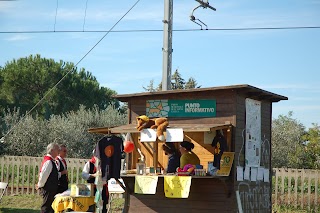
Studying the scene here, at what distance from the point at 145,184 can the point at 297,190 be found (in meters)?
7.71

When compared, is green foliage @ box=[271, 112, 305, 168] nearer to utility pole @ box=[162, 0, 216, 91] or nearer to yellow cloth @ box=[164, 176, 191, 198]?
utility pole @ box=[162, 0, 216, 91]

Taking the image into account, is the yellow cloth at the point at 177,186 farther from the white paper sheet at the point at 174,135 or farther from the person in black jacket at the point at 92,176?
the person in black jacket at the point at 92,176

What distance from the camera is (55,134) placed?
3125 centimetres

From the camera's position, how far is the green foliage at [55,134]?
29797mm

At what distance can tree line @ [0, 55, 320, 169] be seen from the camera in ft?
93.0

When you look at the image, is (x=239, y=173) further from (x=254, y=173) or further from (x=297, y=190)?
(x=297, y=190)

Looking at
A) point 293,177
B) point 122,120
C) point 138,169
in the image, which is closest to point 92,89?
point 122,120

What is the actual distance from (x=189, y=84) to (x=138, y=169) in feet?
70.9

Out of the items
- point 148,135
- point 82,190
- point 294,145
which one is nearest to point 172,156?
point 148,135

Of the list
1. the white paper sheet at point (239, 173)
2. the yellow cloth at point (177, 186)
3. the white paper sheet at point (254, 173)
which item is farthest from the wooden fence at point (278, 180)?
the yellow cloth at point (177, 186)

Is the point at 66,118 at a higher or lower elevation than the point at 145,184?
higher

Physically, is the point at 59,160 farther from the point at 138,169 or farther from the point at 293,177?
the point at 293,177

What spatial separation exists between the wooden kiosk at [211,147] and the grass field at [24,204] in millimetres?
4248

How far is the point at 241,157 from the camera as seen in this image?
13219 mm
